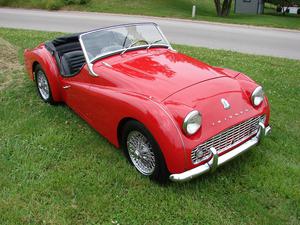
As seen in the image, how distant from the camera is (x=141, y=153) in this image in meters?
4.03

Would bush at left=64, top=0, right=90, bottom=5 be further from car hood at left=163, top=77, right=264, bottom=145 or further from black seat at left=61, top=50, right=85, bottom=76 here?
car hood at left=163, top=77, right=264, bottom=145

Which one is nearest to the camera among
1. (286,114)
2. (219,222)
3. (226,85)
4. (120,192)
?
(219,222)

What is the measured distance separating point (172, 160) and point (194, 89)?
0.90 metres

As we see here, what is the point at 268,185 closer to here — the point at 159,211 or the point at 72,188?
the point at 159,211

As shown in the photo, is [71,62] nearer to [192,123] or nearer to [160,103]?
[160,103]

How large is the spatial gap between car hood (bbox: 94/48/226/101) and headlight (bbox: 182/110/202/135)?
0.43 meters

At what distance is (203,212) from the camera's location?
3605 millimetres

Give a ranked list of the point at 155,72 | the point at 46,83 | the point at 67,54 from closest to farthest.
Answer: the point at 155,72 → the point at 67,54 → the point at 46,83

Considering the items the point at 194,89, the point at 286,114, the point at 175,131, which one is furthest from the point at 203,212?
the point at 286,114

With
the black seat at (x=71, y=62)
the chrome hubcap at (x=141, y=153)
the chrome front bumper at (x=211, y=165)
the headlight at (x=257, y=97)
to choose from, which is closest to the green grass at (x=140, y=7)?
the black seat at (x=71, y=62)

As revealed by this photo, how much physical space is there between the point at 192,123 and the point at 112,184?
1.14 metres

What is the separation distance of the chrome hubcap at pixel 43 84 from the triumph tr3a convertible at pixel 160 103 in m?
0.57

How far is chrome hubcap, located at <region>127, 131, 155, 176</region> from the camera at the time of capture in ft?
12.8

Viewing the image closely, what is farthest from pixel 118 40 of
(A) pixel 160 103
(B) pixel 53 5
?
(B) pixel 53 5
